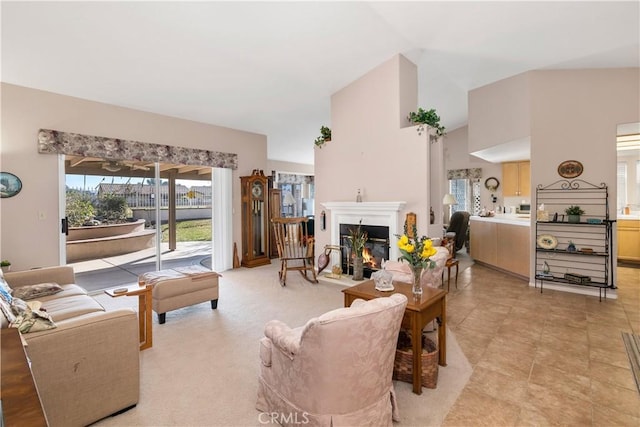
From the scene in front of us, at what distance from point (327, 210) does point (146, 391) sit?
3823mm

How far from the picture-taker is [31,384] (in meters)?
0.94

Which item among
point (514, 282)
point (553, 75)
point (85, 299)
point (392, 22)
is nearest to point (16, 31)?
point (85, 299)

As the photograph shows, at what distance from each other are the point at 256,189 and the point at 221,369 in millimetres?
4249

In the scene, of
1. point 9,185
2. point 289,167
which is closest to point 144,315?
point 9,185

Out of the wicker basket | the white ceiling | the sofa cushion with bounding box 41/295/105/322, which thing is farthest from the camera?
the white ceiling

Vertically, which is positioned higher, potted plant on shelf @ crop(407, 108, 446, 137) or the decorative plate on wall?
potted plant on shelf @ crop(407, 108, 446, 137)

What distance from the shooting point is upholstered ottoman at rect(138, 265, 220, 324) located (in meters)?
3.23

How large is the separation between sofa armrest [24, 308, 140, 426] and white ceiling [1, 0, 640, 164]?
2.79 metres

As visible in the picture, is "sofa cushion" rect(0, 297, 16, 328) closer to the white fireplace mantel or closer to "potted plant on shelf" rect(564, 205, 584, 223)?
the white fireplace mantel

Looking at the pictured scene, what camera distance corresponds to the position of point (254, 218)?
20.6 feet

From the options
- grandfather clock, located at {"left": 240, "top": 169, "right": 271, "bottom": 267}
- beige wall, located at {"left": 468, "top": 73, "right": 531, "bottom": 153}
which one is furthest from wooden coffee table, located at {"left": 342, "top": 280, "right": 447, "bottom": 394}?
grandfather clock, located at {"left": 240, "top": 169, "right": 271, "bottom": 267}

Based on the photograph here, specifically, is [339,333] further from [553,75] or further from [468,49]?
[553,75]

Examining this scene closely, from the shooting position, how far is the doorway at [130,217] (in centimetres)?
444

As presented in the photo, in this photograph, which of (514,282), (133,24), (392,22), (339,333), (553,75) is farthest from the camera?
(514,282)
